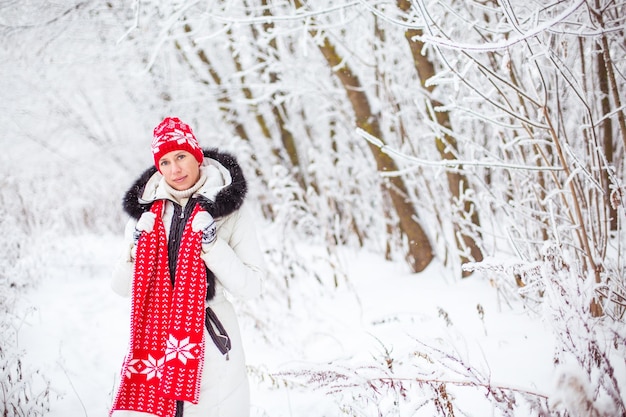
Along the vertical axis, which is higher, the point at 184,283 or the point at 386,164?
the point at 386,164

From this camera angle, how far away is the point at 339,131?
23.6 ft

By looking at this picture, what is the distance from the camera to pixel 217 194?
1.81 m

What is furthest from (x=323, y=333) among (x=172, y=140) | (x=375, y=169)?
(x=375, y=169)

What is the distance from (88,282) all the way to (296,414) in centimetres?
420

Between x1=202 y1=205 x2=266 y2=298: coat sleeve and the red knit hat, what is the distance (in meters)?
0.40

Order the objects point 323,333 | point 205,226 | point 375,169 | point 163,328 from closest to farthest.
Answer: point 205,226
point 163,328
point 323,333
point 375,169

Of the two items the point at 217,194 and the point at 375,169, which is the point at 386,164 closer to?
the point at 375,169

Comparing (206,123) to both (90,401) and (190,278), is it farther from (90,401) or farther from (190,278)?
(190,278)

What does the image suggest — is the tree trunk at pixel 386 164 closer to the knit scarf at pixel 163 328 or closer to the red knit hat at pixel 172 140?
the red knit hat at pixel 172 140

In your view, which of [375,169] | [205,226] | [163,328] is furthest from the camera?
[375,169]

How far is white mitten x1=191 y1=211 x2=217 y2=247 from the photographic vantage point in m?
1.69

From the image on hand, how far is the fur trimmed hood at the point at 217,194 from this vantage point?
1788 millimetres

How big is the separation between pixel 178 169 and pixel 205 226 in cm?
35

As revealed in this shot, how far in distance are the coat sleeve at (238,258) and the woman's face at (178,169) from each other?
270 millimetres
